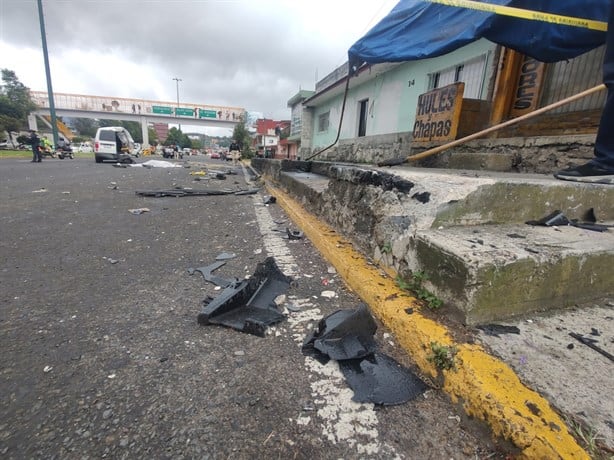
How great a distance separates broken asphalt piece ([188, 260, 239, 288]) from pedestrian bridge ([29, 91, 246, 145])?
171 feet

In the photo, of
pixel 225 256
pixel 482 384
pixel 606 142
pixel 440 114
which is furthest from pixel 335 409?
pixel 440 114

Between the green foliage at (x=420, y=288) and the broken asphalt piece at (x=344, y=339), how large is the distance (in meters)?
0.29

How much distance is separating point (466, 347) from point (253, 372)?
2.84 ft

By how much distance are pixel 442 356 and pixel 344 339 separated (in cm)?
43

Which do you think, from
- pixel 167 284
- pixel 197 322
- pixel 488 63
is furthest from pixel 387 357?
pixel 488 63

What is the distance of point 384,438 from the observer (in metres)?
0.97

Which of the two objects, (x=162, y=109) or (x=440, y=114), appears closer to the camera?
(x=440, y=114)

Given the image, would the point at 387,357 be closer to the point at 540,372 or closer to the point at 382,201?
the point at 540,372

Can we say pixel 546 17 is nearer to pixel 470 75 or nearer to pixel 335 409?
pixel 335 409

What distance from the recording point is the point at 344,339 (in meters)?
1.41

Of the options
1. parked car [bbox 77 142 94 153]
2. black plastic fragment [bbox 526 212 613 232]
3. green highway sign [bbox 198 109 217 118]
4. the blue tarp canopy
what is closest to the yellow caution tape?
the blue tarp canopy

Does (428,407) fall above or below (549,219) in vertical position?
below

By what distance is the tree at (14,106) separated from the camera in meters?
38.0

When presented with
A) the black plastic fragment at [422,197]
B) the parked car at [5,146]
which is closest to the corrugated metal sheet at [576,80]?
the black plastic fragment at [422,197]
